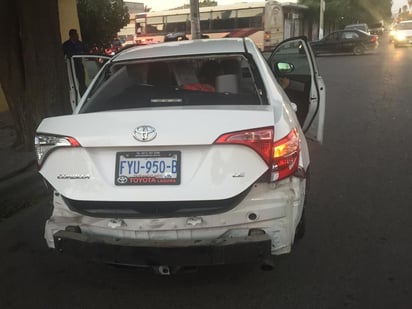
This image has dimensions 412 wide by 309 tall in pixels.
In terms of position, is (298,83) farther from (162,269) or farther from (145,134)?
(162,269)

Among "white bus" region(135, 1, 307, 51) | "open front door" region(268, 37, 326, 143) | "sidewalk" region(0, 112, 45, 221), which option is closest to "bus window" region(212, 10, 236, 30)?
"white bus" region(135, 1, 307, 51)

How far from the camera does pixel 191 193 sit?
112 inches

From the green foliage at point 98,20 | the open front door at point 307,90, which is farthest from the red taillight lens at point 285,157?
the green foliage at point 98,20

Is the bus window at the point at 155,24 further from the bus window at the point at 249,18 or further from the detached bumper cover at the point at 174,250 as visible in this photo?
the detached bumper cover at the point at 174,250

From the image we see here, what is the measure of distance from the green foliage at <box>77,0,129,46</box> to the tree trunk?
439 inches

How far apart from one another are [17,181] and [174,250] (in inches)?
139

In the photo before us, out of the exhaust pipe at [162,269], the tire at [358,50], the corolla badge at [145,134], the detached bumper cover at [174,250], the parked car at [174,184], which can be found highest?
the corolla badge at [145,134]

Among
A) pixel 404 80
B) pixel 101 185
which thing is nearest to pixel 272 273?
pixel 101 185

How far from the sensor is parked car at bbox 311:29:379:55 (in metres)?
28.8

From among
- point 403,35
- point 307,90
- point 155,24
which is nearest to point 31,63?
point 307,90

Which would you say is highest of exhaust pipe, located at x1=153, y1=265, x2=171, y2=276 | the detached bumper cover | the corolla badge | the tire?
the corolla badge

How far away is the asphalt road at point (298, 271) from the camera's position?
329cm

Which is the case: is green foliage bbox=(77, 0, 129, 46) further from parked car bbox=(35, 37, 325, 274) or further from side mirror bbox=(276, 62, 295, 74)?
parked car bbox=(35, 37, 325, 274)

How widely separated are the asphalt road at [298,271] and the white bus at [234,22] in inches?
1080
